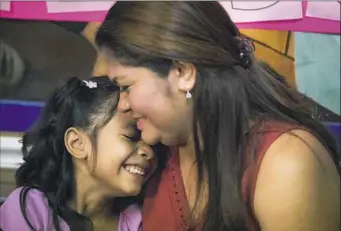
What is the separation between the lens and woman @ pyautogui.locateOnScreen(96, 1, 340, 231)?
2.03 ft

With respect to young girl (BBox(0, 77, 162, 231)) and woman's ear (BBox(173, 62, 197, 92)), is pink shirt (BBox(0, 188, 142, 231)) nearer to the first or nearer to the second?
young girl (BBox(0, 77, 162, 231))

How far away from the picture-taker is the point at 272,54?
815 mm

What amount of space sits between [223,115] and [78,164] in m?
0.24

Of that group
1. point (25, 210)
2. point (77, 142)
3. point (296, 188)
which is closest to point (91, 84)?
point (77, 142)

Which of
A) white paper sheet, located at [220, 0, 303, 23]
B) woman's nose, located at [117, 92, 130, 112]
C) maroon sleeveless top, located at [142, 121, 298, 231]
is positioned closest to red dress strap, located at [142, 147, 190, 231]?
maroon sleeveless top, located at [142, 121, 298, 231]

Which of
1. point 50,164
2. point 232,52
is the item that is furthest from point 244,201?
point 50,164

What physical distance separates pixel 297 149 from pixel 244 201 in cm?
9

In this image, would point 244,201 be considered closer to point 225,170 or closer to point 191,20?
point 225,170

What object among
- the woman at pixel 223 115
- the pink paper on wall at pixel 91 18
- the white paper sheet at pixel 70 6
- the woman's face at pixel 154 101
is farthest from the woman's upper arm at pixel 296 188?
the white paper sheet at pixel 70 6

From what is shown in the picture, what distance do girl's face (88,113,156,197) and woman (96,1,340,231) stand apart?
4 cm

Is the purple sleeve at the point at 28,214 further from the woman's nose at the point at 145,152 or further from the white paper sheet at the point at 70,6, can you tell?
the white paper sheet at the point at 70,6

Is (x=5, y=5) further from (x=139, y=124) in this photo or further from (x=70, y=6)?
(x=139, y=124)

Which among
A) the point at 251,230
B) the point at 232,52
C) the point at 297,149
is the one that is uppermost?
the point at 232,52

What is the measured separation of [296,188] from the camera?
63 centimetres
